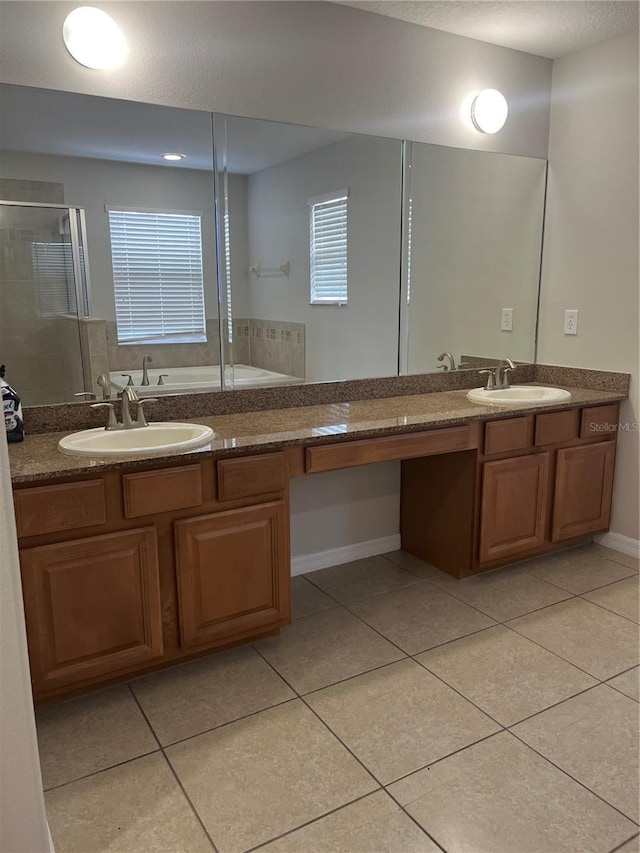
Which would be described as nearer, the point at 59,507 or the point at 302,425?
the point at 59,507

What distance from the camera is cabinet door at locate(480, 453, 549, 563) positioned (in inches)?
106

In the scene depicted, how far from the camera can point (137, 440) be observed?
2162 mm

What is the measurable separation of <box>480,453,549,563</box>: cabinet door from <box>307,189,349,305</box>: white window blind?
0.99 metres

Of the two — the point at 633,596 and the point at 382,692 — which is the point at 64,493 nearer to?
the point at 382,692

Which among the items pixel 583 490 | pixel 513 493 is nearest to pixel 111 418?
pixel 513 493

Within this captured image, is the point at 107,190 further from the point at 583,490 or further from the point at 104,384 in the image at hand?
the point at 583,490

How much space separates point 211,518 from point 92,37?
158cm

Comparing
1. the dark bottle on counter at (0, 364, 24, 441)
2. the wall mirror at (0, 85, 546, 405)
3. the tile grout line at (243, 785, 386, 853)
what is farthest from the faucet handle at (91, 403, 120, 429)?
the tile grout line at (243, 785, 386, 853)

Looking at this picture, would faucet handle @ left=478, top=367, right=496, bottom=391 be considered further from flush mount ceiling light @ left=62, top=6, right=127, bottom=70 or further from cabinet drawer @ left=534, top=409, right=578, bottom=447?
flush mount ceiling light @ left=62, top=6, right=127, bottom=70

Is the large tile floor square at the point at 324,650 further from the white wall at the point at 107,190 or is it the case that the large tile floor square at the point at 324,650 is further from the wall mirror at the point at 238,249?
the white wall at the point at 107,190

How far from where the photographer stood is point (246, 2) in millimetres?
2295

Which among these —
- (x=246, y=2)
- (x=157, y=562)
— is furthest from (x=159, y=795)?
(x=246, y=2)

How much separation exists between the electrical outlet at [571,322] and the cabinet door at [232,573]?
74.4 inches

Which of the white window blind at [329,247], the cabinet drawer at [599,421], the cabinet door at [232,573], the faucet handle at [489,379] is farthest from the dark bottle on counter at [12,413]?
the cabinet drawer at [599,421]
